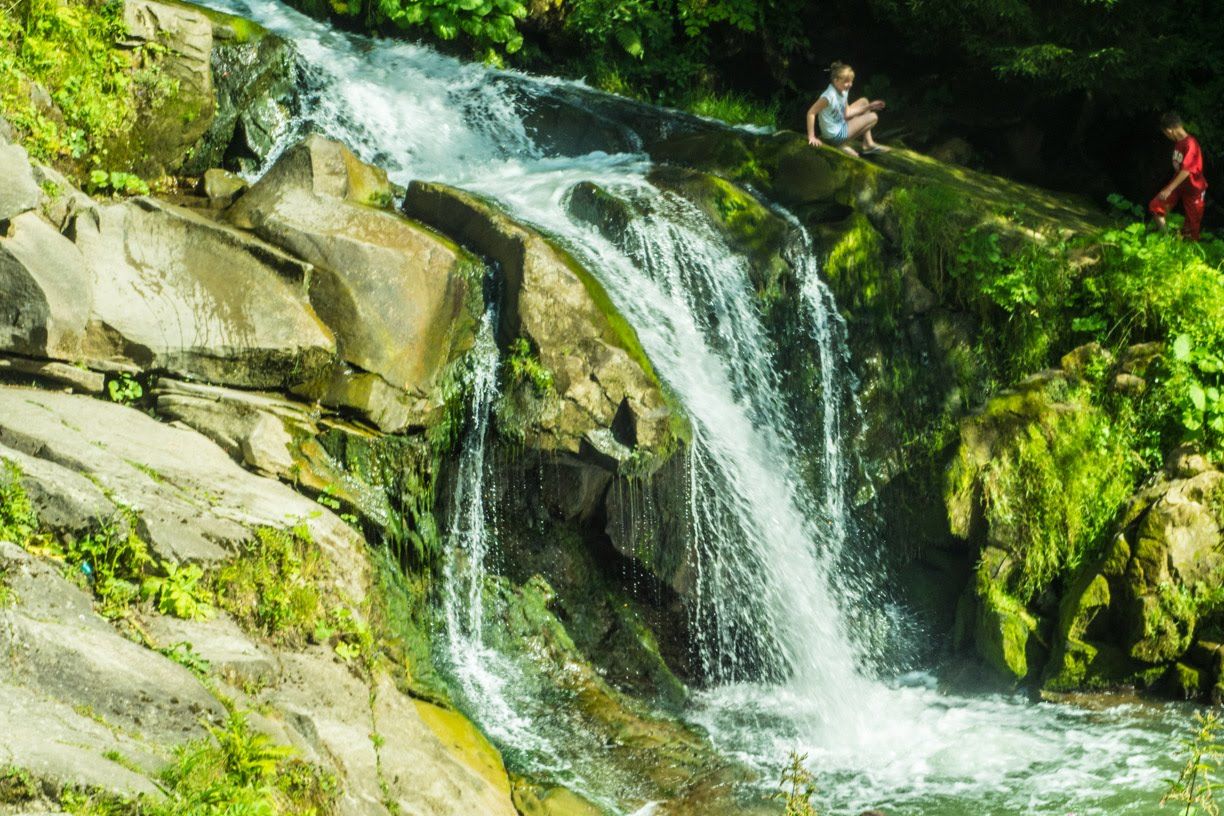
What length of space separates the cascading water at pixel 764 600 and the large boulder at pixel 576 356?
1.14 ft

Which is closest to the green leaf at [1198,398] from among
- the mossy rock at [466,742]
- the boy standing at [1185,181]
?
the boy standing at [1185,181]

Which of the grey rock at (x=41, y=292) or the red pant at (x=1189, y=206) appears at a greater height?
the red pant at (x=1189, y=206)

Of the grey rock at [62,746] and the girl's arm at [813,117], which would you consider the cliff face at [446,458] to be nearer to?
the grey rock at [62,746]

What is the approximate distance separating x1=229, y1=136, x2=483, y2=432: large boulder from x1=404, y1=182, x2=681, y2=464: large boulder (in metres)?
0.35

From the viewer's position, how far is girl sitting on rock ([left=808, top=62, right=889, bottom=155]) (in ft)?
36.2

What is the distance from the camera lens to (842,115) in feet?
36.7

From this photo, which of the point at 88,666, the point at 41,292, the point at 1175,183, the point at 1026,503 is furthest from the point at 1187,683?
the point at 41,292

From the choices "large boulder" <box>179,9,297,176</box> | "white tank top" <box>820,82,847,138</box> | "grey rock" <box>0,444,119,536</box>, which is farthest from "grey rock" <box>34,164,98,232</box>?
"white tank top" <box>820,82,847,138</box>

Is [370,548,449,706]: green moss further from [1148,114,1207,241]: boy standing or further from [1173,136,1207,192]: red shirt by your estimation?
[1173,136,1207,192]: red shirt

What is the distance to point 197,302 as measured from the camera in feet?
23.3

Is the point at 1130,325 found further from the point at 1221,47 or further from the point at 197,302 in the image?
the point at 197,302

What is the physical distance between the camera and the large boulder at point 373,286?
748 cm

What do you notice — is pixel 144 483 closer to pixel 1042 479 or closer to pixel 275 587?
pixel 275 587

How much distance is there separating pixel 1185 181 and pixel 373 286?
6.91 m
